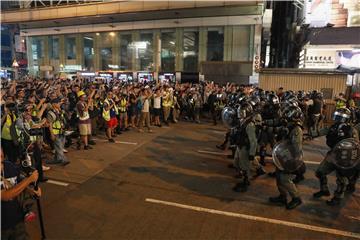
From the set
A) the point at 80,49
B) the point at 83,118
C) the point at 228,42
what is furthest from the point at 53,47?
the point at 83,118

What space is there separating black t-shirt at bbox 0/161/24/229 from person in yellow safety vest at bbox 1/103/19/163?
4046 millimetres

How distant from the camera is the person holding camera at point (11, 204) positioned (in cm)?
296

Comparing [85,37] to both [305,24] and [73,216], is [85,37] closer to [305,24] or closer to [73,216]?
[305,24]

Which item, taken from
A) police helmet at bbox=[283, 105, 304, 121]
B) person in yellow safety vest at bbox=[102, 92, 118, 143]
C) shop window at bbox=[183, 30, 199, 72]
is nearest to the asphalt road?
person in yellow safety vest at bbox=[102, 92, 118, 143]

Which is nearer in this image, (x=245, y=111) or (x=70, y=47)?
(x=245, y=111)

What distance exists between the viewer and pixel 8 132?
692 centimetres

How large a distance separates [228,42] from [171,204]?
20446mm

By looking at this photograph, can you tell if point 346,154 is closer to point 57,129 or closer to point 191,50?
point 57,129

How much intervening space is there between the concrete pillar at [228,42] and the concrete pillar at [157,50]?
6163 mm

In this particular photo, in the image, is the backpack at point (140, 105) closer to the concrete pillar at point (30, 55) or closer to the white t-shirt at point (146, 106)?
the white t-shirt at point (146, 106)

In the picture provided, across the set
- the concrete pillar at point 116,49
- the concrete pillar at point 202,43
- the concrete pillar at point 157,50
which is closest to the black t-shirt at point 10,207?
the concrete pillar at point 202,43

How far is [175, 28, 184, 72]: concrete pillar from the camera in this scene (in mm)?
25328

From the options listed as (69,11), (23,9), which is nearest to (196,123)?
(69,11)

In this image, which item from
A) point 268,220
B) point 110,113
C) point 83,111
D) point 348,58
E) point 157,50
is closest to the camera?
point 268,220
